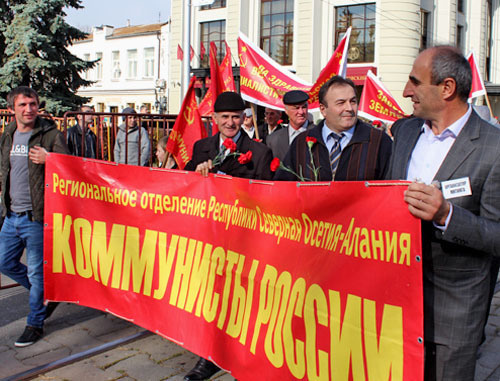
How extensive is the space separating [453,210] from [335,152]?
5.57ft

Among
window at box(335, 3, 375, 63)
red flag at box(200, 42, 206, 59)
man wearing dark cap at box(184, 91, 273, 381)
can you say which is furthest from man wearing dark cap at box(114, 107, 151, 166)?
red flag at box(200, 42, 206, 59)

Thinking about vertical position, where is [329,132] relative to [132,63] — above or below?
below

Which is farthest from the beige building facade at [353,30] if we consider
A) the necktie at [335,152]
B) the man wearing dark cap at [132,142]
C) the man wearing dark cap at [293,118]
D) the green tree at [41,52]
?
the necktie at [335,152]

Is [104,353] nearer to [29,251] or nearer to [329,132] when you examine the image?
[29,251]

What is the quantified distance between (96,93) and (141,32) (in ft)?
23.5

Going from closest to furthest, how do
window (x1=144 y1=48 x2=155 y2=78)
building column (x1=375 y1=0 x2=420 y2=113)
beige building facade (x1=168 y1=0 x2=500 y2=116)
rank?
building column (x1=375 y1=0 x2=420 y2=113), beige building facade (x1=168 y1=0 x2=500 y2=116), window (x1=144 y1=48 x2=155 y2=78)

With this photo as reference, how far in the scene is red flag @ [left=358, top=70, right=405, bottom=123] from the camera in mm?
10133

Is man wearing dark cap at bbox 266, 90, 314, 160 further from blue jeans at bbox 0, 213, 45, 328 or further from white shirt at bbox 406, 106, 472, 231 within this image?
white shirt at bbox 406, 106, 472, 231

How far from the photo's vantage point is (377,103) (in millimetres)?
10203

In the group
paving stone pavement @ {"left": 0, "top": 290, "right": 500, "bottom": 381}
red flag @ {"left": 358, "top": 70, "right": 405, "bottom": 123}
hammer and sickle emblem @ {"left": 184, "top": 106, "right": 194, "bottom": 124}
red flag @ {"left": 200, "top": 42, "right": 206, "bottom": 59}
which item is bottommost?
paving stone pavement @ {"left": 0, "top": 290, "right": 500, "bottom": 381}

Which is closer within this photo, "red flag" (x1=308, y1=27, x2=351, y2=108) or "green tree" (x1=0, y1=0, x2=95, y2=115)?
"red flag" (x1=308, y1=27, x2=351, y2=108)

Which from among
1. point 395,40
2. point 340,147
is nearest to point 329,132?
point 340,147

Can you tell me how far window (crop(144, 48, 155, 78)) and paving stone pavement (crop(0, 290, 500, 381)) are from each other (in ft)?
123

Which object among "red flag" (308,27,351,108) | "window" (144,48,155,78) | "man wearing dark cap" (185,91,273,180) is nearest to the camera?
"man wearing dark cap" (185,91,273,180)
